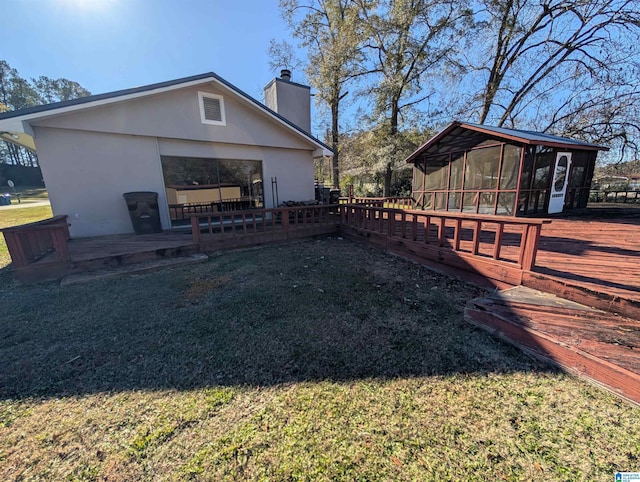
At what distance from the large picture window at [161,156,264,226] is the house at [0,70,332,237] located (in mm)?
26

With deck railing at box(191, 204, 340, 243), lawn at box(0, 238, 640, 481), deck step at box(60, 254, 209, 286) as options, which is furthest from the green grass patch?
lawn at box(0, 238, 640, 481)

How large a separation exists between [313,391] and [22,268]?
15.9ft

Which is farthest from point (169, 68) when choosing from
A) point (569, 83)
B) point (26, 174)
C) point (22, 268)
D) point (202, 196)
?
point (26, 174)

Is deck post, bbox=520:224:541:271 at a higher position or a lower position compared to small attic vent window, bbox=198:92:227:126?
lower

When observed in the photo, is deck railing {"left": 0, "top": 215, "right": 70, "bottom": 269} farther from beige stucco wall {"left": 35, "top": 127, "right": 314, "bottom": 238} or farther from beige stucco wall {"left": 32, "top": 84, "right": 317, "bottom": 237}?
beige stucco wall {"left": 32, "top": 84, "right": 317, "bottom": 237}

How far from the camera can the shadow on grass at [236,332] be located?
215 centimetres

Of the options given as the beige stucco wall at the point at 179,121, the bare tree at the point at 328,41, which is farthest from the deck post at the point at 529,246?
the bare tree at the point at 328,41

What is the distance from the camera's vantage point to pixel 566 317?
2.42 meters

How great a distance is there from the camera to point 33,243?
13.9 ft

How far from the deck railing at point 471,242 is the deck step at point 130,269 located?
3.70m

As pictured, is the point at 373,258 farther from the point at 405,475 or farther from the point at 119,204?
the point at 119,204

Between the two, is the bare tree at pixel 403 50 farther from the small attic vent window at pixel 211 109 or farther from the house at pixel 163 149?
the small attic vent window at pixel 211 109

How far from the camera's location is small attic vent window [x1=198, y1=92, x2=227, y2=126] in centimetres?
697

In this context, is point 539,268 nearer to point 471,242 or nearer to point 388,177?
point 471,242
